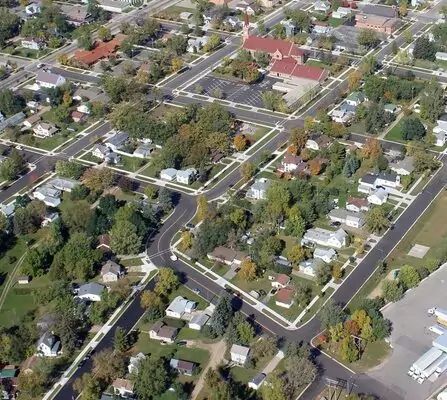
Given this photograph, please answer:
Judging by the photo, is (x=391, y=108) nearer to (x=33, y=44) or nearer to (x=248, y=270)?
(x=248, y=270)

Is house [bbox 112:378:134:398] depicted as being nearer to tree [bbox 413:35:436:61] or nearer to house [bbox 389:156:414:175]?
house [bbox 389:156:414:175]

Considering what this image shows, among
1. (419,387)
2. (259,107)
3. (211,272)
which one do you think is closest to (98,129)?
(259,107)

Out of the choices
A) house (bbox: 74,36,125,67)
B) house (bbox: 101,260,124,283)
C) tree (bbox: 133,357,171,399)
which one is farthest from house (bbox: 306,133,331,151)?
house (bbox: 74,36,125,67)

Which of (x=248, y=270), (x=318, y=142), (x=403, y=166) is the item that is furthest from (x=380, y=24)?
(x=248, y=270)

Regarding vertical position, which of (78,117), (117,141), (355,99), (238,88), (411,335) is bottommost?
(238,88)

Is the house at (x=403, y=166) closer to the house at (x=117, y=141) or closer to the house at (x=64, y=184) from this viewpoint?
the house at (x=117, y=141)

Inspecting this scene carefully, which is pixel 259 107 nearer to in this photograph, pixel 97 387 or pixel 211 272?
pixel 211 272
